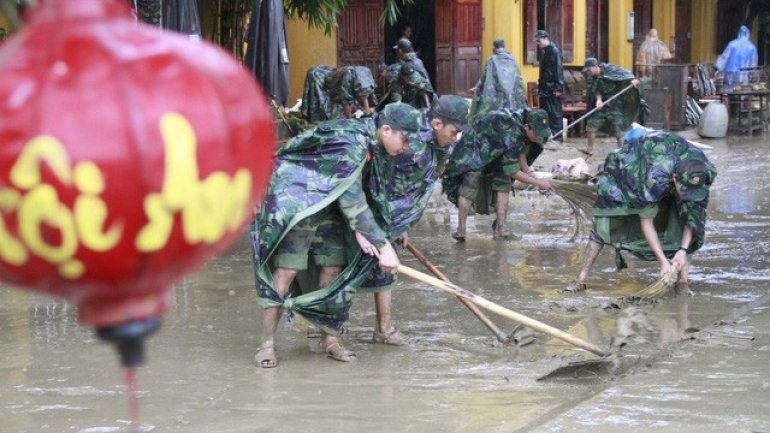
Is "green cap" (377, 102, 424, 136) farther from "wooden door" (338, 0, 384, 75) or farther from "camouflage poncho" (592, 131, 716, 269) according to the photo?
"wooden door" (338, 0, 384, 75)

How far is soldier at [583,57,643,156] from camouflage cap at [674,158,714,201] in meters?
8.52

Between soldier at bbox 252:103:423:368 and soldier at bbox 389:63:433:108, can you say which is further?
soldier at bbox 389:63:433:108

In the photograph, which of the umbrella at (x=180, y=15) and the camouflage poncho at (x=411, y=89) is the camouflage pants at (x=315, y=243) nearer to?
the umbrella at (x=180, y=15)

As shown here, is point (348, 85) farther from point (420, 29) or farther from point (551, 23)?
point (420, 29)

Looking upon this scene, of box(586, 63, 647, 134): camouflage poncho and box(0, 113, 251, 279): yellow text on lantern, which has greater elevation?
box(0, 113, 251, 279): yellow text on lantern

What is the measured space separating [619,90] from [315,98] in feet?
13.8

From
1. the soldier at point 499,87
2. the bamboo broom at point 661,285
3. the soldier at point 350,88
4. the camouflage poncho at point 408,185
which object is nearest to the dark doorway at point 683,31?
the soldier at point 499,87

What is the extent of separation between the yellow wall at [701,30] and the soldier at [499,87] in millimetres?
13099

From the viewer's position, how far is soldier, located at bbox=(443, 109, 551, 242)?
383 inches

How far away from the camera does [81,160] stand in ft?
4.46

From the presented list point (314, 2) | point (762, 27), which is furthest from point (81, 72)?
point (762, 27)

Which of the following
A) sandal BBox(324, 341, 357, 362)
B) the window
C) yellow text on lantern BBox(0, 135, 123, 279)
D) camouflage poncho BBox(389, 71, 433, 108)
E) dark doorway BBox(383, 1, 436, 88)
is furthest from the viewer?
dark doorway BBox(383, 1, 436, 88)

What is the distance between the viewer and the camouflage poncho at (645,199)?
722 cm

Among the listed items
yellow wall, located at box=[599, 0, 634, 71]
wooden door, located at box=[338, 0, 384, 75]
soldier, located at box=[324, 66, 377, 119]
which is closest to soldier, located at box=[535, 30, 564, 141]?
wooden door, located at box=[338, 0, 384, 75]
